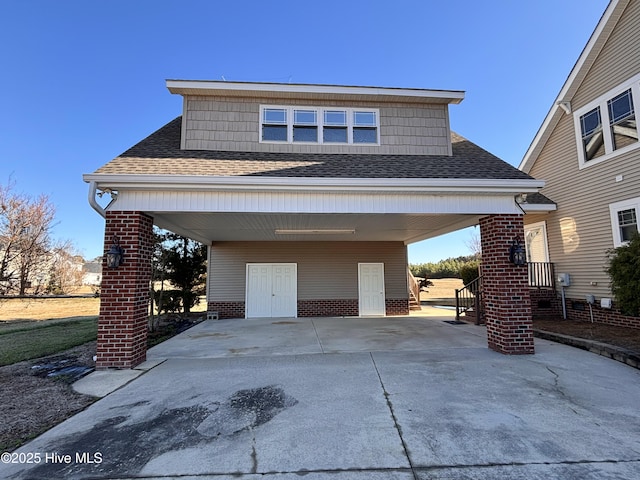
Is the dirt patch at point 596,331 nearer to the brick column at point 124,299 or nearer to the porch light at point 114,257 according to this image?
the brick column at point 124,299

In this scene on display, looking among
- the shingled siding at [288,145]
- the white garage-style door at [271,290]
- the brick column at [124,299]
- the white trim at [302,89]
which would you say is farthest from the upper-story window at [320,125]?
the white garage-style door at [271,290]

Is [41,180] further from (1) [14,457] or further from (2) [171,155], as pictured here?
(1) [14,457]

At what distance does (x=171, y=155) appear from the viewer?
6688mm

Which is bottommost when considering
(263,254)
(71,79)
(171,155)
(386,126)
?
(263,254)

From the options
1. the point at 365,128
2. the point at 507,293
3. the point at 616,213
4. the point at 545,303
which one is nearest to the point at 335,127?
the point at 365,128

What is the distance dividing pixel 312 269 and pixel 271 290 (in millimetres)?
1831

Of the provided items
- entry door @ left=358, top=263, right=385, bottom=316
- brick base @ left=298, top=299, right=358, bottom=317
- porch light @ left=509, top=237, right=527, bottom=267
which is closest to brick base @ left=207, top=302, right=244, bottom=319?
brick base @ left=298, top=299, right=358, bottom=317

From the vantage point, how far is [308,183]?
579cm

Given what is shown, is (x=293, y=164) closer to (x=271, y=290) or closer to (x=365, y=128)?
(x=365, y=128)

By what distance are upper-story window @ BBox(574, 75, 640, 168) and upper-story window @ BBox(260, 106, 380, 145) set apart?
6721mm

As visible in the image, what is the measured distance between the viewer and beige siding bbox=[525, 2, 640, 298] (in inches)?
328

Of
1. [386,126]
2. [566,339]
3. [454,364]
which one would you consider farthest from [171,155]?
[566,339]

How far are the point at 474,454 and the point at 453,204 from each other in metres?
4.47

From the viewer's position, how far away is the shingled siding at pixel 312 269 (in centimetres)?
1227
